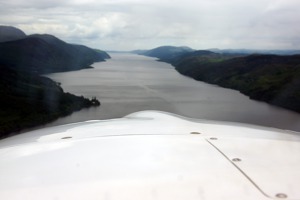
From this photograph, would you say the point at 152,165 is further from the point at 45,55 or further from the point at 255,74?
the point at 45,55

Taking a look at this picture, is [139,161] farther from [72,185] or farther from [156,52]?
[156,52]

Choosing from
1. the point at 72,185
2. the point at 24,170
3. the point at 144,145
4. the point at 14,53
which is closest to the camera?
the point at 72,185

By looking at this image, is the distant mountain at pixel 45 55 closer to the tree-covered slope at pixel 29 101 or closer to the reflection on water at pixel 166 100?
the tree-covered slope at pixel 29 101

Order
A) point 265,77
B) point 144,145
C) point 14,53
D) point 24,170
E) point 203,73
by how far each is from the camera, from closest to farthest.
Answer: point 24,170
point 144,145
point 265,77
point 203,73
point 14,53

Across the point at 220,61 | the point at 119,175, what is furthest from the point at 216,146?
the point at 220,61

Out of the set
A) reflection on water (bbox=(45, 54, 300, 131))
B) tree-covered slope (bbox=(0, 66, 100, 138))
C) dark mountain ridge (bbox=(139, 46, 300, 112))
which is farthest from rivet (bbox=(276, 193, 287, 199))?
dark mountain ridge (bbox=(139, 46, 300, 112))

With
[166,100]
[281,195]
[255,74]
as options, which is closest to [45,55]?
[166,100]
